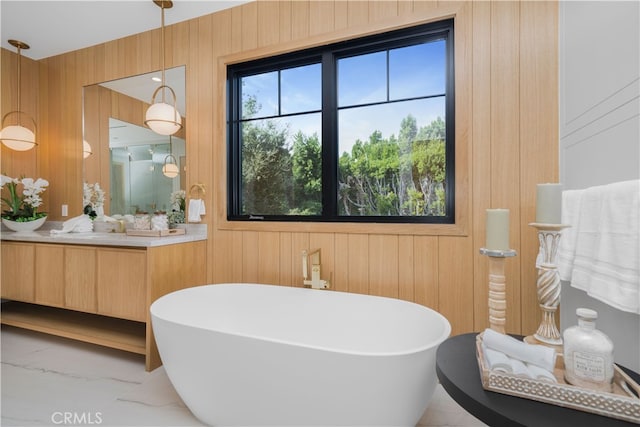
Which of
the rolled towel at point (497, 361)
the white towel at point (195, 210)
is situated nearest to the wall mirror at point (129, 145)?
the white towel at point (195, 210)

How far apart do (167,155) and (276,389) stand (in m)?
2.22

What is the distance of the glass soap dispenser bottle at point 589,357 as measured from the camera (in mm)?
790

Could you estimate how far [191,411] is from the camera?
155cm

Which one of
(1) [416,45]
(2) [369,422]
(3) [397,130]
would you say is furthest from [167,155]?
(2) [369,422]

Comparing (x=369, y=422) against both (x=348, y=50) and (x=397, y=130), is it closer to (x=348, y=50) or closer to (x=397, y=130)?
(x=397, y=130)

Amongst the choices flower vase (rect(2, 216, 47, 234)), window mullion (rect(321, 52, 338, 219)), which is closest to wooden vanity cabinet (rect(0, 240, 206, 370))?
flower vase (rect(2, 216, 47, 234))

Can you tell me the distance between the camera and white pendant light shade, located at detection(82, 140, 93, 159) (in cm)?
303

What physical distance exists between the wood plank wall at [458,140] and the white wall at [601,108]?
120 millimetres

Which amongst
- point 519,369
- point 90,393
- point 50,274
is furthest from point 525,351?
point 50,274

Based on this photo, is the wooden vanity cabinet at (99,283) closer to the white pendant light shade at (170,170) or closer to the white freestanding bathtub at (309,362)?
the white freestanding bathtub at (309,362)

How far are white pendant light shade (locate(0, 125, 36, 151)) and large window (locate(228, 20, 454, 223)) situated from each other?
2010 mm

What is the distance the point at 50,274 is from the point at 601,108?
11.7 ft

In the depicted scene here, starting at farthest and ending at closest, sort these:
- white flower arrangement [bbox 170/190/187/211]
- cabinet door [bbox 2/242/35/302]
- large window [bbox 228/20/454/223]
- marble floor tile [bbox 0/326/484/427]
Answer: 1. white flower arrangement [bbox 170/190/187/211]
2. cabinet door [bbox 2/242/35/302]
3. large window [bbox 228/20/454/223]
4. marble floor tile [bbox 0/326/484/427]

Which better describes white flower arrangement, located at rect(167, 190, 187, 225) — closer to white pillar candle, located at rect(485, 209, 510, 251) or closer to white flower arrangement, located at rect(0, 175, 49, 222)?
white flower arrangement, located at rect(0, 175, 49, 222)
